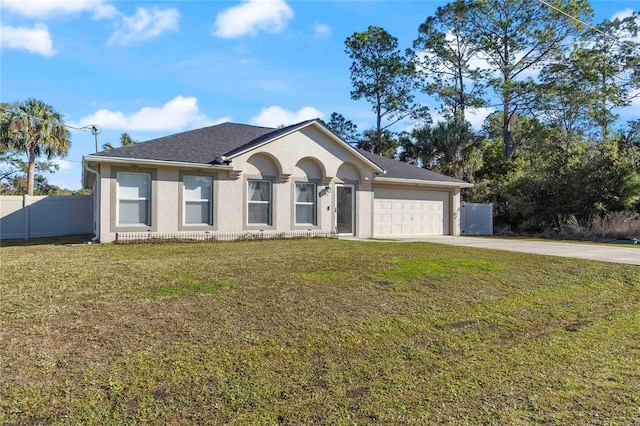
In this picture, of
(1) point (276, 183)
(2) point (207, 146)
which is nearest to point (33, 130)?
(2) point (207, 146)

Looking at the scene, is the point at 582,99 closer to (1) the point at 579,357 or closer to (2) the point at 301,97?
(2) the point at 301,97

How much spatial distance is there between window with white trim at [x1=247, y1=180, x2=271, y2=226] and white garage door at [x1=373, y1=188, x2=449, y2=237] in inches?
185

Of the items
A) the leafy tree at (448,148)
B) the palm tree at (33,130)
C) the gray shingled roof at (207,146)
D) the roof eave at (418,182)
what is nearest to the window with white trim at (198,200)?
the gray shingled roof at (207,146)

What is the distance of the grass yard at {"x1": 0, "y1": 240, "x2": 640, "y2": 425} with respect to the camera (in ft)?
10.0

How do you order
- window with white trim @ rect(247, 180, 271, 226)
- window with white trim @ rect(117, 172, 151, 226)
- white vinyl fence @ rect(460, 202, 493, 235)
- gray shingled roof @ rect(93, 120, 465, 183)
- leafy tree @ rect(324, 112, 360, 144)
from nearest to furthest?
window with white trim @ rect(117, 172, 151, 226), gray shingled roof @ rect(93, 120, 465, 183), window with white trim @ rect(247, 180, 271, 226), white vinyl fence @ rect(460, 202, 493, 235), leafy tree @ rect(324, 112, 360, 144)

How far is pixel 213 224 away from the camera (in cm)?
1358

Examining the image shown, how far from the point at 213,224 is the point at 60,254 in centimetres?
492

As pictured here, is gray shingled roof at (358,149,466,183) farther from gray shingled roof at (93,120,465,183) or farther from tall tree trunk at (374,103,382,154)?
tall tree trunk at (374,103,382,154)

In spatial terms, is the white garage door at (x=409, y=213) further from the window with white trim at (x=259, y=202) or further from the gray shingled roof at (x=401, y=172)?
the window with white trim at (x=259, y=202)

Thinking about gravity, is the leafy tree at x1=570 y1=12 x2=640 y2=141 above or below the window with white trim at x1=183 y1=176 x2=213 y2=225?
above

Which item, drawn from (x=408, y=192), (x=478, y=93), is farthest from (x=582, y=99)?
(x=408, y=192)

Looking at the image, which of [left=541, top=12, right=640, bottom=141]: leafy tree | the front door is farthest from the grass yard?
[left=541, top=12, right=640, bottom=141]: leafy tree

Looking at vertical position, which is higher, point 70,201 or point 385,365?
point 70,201

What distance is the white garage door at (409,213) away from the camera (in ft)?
55.7
